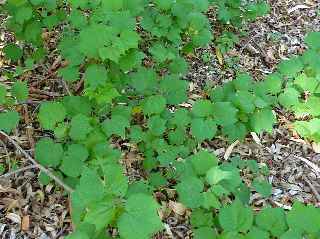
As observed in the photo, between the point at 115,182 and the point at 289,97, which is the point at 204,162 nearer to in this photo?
the point at 115,182

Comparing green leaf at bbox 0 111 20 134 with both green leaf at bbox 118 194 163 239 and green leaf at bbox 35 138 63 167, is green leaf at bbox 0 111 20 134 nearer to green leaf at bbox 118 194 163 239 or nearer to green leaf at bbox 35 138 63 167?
green leaf at bbox 35 138 63 167

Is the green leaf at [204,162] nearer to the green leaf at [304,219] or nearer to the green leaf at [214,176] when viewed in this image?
the green leaf at [214,176]

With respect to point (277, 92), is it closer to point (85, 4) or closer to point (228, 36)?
point (85, 4)

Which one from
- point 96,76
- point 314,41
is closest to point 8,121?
point 96,76

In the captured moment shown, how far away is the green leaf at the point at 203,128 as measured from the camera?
256cm

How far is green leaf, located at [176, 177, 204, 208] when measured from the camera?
7.23 feet

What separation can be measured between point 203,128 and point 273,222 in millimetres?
680

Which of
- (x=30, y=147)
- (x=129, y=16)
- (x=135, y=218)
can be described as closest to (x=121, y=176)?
(x=135, y=218)

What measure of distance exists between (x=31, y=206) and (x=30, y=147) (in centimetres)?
42

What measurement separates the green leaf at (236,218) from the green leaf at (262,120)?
25.4 inches

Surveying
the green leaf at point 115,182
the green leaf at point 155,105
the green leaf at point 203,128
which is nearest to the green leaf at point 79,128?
the green leaf at point 155,105

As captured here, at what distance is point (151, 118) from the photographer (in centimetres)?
280

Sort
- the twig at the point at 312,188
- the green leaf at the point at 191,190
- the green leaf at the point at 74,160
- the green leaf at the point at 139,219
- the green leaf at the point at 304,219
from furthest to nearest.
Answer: the twig at the point at 312,188
the green leaf at the point at 74,160
the green leaf at the point at 191,190
the green leaf at the point at 304,219
the green leaf at the point at 139,219

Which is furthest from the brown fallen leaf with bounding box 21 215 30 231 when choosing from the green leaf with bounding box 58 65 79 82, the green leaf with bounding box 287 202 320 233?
the green leaf with bounding box 287 202 320 233
